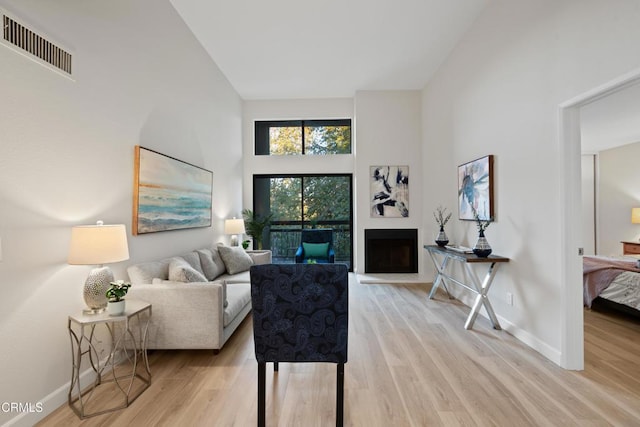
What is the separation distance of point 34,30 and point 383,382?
3213 millimetres

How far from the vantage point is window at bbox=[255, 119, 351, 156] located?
6.12 meters

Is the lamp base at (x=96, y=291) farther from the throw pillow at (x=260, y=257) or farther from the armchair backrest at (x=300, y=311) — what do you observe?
the throw pillow at (x=260, y=257)

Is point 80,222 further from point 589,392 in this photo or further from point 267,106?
point 267,106

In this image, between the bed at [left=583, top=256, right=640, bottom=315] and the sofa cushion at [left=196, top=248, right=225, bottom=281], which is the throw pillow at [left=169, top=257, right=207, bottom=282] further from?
the bed at [left=583, top=256, right=640, bottom=315]

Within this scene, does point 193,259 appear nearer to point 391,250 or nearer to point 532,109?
point 391,250

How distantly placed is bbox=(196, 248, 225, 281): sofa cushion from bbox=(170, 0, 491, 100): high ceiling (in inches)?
114

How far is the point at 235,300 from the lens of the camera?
9.46ft

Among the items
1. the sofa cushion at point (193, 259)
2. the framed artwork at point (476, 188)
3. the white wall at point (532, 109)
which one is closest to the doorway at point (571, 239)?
the white wall at point (532, 109)

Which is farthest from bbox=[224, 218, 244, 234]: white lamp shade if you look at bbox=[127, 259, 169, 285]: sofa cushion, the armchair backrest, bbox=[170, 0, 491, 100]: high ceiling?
the armchair backrest

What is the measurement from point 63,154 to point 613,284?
5352mm

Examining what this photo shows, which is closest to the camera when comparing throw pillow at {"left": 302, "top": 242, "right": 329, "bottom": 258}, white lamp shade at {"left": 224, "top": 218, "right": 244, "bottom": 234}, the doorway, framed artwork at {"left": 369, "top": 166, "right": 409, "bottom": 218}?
the doorway

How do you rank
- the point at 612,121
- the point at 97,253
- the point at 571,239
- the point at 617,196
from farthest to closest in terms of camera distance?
the point at 617,196, the point at 612,121, the point at 571,239, the point at 97,253

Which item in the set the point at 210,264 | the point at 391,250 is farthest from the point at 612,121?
the point at 210,264

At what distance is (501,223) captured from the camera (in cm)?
316
